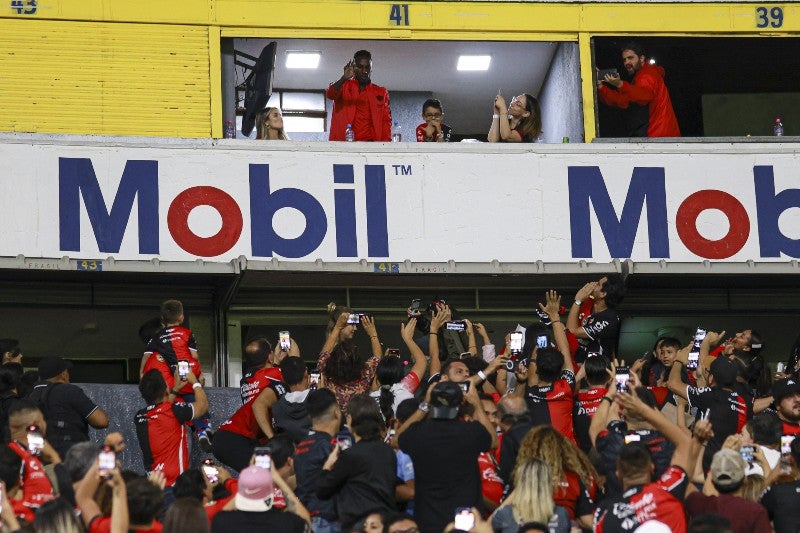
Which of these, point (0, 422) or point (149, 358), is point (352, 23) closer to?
point (149, 358)

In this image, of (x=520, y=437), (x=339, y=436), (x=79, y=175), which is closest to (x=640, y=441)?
(x=520, y=437)

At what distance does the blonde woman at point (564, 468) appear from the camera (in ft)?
36.9

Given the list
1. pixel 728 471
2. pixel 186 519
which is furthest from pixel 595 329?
pixel 186 519

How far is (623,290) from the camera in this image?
1669 cm

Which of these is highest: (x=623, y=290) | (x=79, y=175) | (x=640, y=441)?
(x=79, y=175)

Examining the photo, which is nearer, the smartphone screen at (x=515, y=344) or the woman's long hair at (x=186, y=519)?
the woman's long hair at (x=186, y=519)

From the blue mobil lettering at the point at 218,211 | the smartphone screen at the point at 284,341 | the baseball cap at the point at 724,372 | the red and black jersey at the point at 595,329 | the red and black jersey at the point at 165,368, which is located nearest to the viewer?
the baseball cap at the point at 724,372

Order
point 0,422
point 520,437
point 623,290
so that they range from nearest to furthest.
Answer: point 520,437, point 0,422, point 623,290

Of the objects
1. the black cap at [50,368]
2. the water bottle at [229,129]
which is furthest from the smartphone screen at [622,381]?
the water bottle at [229,129]

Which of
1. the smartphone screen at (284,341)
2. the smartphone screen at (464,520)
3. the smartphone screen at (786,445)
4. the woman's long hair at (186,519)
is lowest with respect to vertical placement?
the smartphone screen at (464,520)

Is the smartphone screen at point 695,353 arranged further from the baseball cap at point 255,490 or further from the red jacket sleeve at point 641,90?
the baseball cap at point 255,490

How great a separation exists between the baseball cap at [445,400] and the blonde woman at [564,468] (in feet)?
1.87

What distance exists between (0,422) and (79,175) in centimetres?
446

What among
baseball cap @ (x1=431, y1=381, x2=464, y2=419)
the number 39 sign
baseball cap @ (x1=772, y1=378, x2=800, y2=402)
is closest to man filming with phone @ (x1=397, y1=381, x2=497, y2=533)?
baseball cap @ (x1=431, y1=381, x2=464, y2=419)
